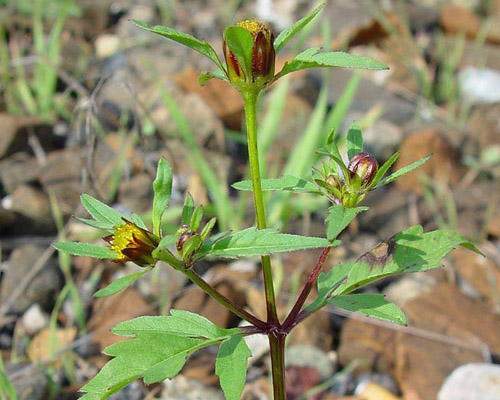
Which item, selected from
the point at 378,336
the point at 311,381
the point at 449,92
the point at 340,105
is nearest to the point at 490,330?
the point at 378,336

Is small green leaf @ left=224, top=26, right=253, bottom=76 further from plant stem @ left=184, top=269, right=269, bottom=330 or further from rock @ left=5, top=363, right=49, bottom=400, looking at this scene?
rock @ left=5, top=363, right=49, bottom=400

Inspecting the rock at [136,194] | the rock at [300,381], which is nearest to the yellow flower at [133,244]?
the rock at [300,381]

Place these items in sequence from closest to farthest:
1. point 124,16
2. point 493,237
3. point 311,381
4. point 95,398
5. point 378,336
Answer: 1. point 95,398
2. point 311,381
3. point 378,336
4. point 493,237
5. point 124,16

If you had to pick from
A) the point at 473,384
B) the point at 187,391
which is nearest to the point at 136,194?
the point at 187,391

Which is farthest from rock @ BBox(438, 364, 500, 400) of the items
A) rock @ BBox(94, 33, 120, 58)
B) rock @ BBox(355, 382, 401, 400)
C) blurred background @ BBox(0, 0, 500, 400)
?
rock @ BBox(94, 33, 120, 58)

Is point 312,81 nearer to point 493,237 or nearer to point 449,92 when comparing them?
point 449,92

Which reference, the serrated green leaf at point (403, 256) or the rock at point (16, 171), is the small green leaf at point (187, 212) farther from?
the rock at point (16, 171)

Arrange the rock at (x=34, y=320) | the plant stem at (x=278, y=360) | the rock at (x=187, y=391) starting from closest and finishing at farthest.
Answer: the plant stem at (x=278, y=360) < the rock at (x=187, y=391) < the rock at (x=34, y=320)
